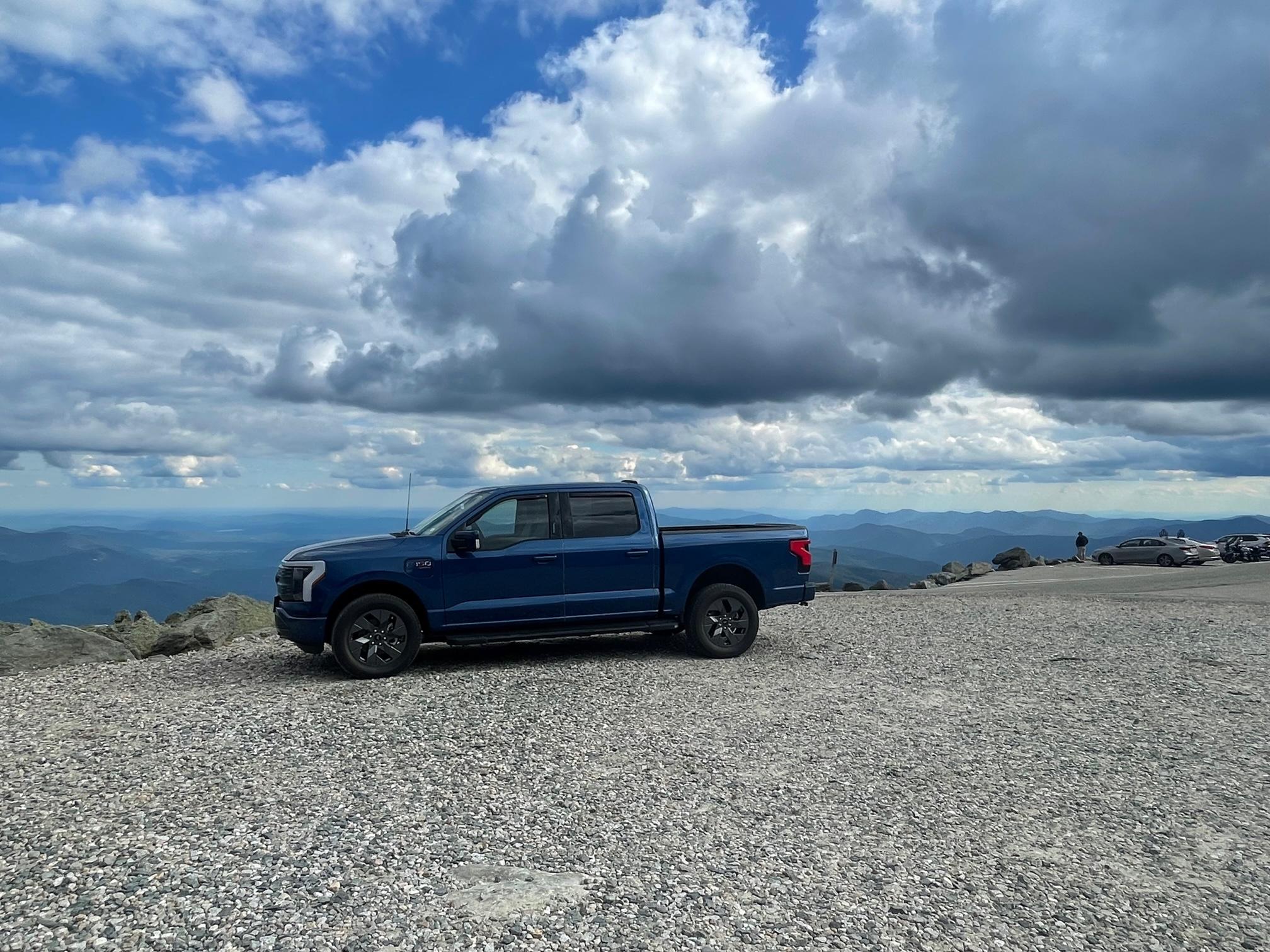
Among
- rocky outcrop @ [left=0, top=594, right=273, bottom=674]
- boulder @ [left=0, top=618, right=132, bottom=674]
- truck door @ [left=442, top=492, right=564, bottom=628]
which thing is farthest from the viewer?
rocky outcrop @ [left=0, top=594, right=273, bottom=674]

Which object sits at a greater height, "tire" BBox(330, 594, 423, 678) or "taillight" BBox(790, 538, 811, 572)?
"taillight" BBox(790, 538, 811, 572)

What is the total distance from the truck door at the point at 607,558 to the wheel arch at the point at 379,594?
1682 mm

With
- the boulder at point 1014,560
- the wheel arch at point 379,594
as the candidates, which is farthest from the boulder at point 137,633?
the boulder at point 1014,560

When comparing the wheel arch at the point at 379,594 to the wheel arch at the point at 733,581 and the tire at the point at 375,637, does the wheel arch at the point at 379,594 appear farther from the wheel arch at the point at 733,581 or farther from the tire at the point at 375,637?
the wheel arch at the point at 733,581

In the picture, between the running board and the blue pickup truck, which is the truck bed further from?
the running board

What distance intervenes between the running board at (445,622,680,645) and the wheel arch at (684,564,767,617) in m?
0.76

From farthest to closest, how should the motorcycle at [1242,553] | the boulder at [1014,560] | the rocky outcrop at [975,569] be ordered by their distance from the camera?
1. the motorcycle at [1242,553]
2. the boulder at [1014,560]
3. the rocky outcrop at [975,569]

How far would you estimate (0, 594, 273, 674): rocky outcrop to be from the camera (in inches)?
446

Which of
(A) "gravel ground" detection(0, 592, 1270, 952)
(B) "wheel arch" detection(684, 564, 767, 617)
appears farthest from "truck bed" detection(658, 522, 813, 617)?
(A) "gravel ground" detection(0, 592, 1270, 952)

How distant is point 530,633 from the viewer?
10359 mm

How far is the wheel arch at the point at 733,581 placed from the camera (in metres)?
11.2

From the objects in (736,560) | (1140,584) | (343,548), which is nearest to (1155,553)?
(1140,584)

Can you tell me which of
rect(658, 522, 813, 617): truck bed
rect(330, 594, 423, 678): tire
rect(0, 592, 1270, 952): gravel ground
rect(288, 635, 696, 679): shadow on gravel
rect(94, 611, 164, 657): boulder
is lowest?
rect(94, 611, 164, 657): boulder

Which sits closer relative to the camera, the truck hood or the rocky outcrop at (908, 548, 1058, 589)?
the truck hood
